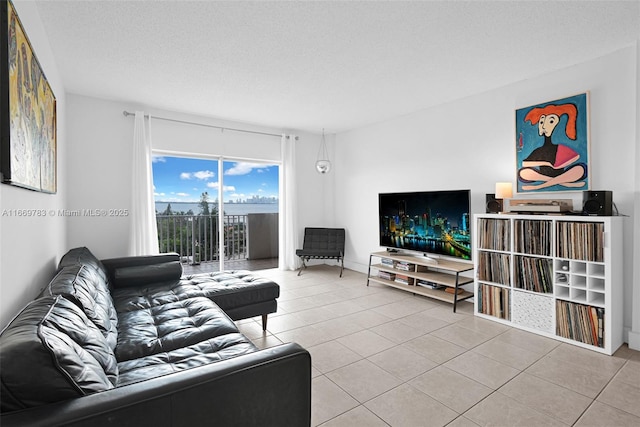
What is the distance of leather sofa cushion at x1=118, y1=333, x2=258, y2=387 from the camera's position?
1.55 metres

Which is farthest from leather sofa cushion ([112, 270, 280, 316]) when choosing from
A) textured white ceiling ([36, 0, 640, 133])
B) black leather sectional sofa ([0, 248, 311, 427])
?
textured white ceiling ([36, 0, 640, 133])

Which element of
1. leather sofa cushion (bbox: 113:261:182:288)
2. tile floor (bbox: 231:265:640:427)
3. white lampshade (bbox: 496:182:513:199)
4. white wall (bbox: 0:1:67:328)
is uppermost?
white lampshade (bbox: 496:182:513:199)

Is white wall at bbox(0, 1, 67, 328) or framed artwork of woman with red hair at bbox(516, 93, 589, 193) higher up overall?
framed artwork of woman with red hair at bbox(516, 93, 589, 193)

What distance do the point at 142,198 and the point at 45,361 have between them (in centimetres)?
378

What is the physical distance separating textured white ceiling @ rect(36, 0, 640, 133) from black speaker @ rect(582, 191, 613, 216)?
4.35ft

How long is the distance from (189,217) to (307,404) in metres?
4.70

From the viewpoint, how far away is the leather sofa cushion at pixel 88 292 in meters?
1.69

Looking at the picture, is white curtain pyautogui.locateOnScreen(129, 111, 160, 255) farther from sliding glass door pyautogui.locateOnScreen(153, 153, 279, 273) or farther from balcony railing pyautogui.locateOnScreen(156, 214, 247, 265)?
balcony railing pyautogui.locateOnScreen(156, 214, 247, 265)

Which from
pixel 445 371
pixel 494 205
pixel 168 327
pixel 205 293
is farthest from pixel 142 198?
pixel 494 205

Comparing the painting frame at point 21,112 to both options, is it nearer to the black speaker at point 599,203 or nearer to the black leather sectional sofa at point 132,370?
the black leather sectional sofa at point 132,370

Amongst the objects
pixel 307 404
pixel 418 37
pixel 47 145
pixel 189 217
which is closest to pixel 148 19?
pixel 47 145

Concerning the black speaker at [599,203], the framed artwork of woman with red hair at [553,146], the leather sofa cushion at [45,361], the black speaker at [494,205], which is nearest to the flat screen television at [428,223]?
the black speaker at [494,205]

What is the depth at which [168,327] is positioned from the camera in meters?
2.13

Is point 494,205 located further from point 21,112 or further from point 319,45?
point 21,112
